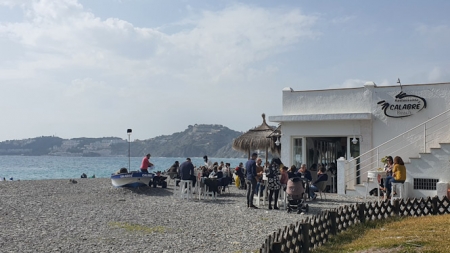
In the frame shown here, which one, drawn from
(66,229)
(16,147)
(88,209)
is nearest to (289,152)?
(88,209)

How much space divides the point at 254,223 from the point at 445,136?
30.4ft

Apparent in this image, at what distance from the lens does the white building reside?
16.4 m

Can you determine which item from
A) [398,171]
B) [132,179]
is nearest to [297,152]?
[398,171]

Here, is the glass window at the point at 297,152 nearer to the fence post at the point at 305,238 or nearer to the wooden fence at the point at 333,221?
the wooden fence at the point at 333,221

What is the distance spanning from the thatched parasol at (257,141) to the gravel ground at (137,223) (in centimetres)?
497

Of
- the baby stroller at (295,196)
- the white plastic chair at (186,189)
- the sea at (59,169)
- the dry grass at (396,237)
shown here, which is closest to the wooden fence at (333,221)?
the dry grass at (396,237)

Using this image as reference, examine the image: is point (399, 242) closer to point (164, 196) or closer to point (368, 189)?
point (368, 189)

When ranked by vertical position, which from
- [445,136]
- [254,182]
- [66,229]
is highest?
[445,136]

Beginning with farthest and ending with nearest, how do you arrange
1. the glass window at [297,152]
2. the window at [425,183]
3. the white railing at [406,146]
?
the glass window at [297,152] → the white railing at [406,146] → the window at [425,183]

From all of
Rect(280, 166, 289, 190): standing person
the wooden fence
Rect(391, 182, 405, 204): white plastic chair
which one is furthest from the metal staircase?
the wooden fence

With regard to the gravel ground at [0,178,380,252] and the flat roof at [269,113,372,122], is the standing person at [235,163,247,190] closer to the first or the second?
→ the flat roof at [269,113,372,122]

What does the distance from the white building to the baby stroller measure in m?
4.85

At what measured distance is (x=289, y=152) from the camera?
20.3 meters

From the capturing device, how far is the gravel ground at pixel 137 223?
9.03 metres
